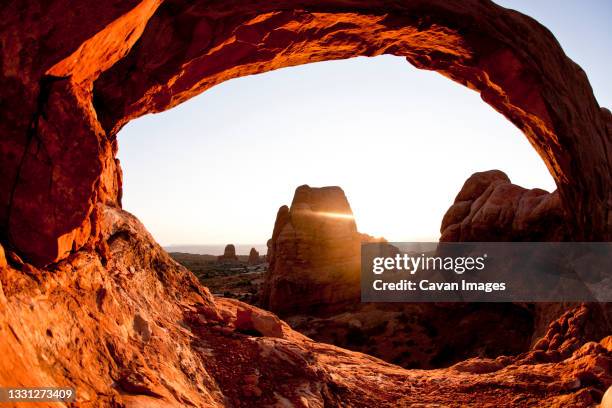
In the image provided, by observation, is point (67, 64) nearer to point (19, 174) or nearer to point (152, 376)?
point (19, 174)

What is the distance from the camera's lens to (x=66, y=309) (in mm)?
5223

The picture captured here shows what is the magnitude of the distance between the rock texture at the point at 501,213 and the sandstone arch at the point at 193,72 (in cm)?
914

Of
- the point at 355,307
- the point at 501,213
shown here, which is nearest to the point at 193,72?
the point at 501,213

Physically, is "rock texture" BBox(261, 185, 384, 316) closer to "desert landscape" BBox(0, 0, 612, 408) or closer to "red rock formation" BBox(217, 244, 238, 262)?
"desert landscape" BBox(0, 0, 612, 408)

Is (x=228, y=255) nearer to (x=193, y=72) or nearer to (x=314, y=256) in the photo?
(x=314, y=256)

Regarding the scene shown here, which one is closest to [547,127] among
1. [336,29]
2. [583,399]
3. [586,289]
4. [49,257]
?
[586,289]

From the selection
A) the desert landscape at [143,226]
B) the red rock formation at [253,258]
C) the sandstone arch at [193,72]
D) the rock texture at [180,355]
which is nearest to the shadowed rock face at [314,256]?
the desert landscape at [143,226]

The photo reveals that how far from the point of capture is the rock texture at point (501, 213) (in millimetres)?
24156

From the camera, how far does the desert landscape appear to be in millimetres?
4980

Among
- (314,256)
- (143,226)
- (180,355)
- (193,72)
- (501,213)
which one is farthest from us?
(314,256)

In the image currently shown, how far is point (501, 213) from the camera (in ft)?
89.8

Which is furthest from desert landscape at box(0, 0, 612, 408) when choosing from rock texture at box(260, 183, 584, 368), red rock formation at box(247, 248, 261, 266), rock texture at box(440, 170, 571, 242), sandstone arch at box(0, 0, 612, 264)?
red rock formation at box(247, 248, 261, 266)

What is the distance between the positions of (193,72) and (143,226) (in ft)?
13.9

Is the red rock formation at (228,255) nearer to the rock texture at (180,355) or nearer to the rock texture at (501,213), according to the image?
the rock texture at (501,213)
